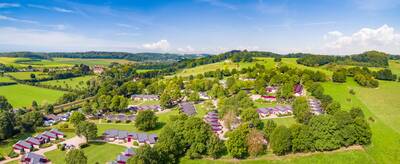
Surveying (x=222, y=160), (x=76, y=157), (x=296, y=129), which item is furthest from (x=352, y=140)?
(x=76, y=157)

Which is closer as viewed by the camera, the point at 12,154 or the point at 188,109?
the point at 12,154

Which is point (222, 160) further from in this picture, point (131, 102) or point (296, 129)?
point (131, 102)

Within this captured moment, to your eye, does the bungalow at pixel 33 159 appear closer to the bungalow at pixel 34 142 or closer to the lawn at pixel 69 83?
the bungalow at pixel 34 142

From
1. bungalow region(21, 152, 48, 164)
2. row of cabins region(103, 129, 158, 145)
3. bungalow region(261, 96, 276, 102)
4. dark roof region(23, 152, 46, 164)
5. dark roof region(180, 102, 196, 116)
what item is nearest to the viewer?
dark roof region(23, 152, 46, 164)

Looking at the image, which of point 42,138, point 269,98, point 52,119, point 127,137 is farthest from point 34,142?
point 269,98

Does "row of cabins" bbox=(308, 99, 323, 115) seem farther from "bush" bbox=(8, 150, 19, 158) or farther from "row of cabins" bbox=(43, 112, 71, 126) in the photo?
"row of cabins" bbox=(43, 112, 71, 126)

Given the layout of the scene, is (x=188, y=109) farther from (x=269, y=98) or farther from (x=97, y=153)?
(x=97, y=153)

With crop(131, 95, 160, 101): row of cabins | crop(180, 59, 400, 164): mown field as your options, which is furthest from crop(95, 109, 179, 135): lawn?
crop(131, 95, 160, 101): row of cabins

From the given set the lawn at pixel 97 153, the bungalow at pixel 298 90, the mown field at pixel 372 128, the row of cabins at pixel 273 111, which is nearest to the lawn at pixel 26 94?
the lawn at pixel 97 153
